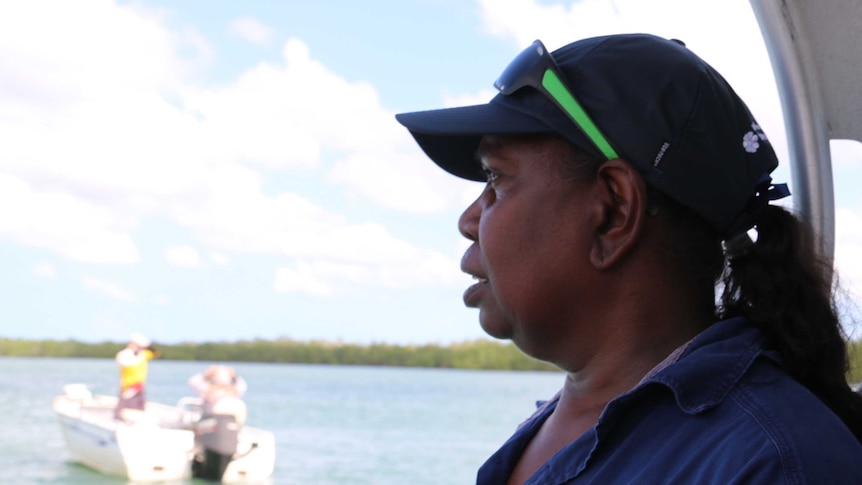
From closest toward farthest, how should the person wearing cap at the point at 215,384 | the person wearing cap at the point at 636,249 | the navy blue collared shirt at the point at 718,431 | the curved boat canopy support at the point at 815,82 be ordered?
the navy blue collared shirt at the point at 718,431 → the person wearing cap at the point at 636,249 → the curved boat canopy support at the point at 815,82 → the person wearing cap at the point at 215,384

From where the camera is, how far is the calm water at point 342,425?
21125 millimetres

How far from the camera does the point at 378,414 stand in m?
35.8

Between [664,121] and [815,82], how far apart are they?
1.98 feet

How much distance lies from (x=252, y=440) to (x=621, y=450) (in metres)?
12.9

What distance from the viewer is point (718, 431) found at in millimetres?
854

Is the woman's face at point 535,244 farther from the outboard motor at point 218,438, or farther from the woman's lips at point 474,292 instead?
the outboard motor at point 218,438

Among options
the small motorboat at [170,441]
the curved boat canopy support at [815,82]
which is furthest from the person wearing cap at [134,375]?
the curved boat canopy support at [815,82]

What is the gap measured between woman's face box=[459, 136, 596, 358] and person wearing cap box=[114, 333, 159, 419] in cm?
1150

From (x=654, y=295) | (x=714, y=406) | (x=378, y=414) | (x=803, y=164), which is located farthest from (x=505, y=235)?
(x=378, y=414)

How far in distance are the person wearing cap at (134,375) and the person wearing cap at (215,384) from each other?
876 millimetres

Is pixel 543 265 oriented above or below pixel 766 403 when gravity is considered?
above

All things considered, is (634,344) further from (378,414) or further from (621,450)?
(378,414)

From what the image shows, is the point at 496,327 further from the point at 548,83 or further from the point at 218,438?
the point at 218,438

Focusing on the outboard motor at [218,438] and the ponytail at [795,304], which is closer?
the ponytail at [795,304]
